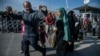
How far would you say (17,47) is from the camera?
3.33m

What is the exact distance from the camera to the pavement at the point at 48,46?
327 cm

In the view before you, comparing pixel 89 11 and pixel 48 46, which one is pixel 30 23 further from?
pixel 89 11

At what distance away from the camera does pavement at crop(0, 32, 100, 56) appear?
10.7 ft

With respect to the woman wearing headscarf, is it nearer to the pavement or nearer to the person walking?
the pavement

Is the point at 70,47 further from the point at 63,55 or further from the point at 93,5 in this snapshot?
the point at 93,5

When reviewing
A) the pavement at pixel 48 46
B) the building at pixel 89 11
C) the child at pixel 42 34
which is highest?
the building at pixel 89 11

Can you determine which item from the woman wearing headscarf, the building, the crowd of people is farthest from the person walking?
the building

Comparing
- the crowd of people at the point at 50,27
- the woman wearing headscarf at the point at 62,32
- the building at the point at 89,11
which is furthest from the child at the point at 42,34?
the building at the point at 89,11

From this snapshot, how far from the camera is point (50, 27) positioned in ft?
10.6

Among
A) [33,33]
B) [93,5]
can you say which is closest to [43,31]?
[33,33]

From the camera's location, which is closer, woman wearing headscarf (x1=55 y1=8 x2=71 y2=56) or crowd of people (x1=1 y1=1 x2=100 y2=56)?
crowd of people (x1=1 y1=1 x2=100 y2=56)

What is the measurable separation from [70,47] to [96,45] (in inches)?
12.2

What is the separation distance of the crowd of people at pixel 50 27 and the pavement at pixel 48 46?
1.9 inches

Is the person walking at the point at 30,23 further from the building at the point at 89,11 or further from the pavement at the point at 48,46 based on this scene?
the building at the point at 89,11
